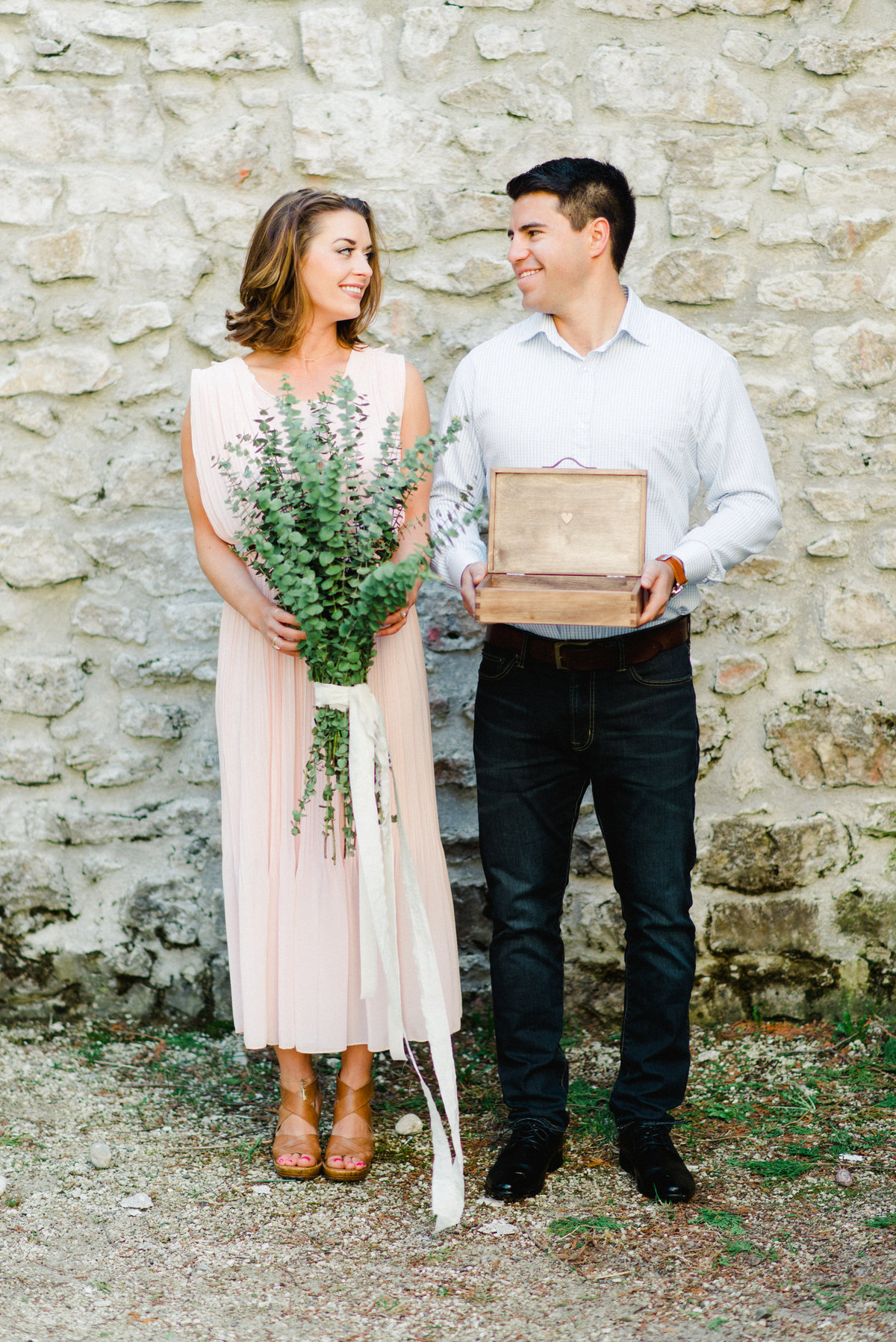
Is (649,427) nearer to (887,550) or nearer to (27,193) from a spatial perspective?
(887,550)

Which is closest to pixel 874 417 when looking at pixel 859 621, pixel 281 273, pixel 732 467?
pixel 859 621

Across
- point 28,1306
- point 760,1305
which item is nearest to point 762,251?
point 760,1305

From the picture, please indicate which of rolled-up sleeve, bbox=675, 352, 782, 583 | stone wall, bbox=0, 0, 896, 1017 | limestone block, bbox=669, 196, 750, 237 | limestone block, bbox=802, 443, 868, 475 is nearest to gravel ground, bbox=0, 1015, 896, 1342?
stone wall, bbox=0, 0, 896, 1017

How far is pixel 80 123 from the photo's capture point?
10.9ft

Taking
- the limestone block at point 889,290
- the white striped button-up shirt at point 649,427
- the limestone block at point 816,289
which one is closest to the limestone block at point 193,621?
the white striped button-up shirt at point 649,427

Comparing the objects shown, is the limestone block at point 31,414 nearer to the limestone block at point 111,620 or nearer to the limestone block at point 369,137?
the limestone block at point 111,620

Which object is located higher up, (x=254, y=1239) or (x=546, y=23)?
(x=546, y=23)

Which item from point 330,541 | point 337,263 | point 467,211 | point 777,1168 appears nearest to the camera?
point 330,541

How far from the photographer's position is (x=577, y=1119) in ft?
9.96

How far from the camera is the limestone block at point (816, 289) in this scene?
3.39 m

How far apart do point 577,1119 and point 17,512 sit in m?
2.19

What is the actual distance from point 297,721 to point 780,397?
5.43 feet

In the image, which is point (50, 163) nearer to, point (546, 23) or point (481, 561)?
A: point (546, 23)

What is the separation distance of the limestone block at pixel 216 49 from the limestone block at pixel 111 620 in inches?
56.8
